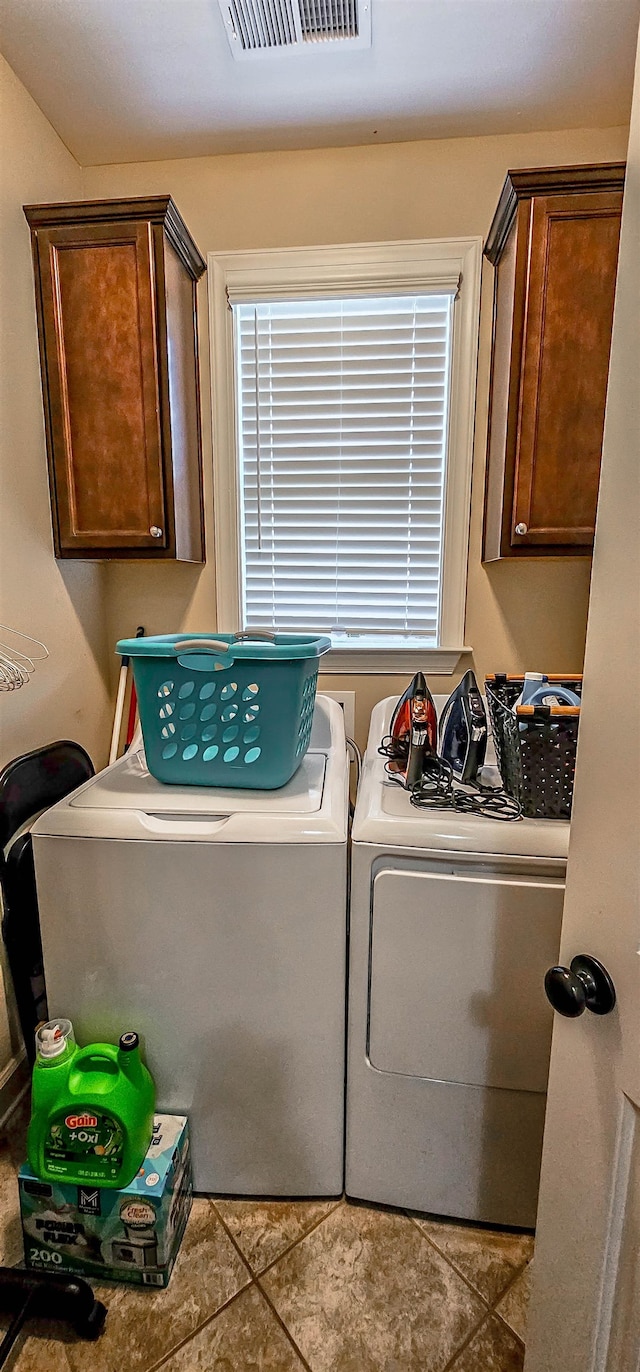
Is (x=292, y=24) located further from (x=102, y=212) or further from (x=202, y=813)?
(x=202, y=813)

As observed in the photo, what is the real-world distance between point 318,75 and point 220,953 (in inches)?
86.3

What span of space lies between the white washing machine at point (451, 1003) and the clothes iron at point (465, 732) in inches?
7.3

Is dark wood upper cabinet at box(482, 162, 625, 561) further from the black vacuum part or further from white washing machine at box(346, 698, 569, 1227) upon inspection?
the black vacuum part

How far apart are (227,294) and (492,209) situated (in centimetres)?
85

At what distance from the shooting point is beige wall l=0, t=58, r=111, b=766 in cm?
151

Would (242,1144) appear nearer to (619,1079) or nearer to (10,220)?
(619,1079)

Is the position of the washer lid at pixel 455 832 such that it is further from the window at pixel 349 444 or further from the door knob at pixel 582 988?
the window at pixel 349 444

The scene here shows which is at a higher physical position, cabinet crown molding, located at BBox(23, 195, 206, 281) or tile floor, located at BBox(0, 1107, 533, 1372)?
cabinet crown molding, located at BBox(23, 195, 206, 281)

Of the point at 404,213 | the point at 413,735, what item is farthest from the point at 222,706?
the point at 404,213

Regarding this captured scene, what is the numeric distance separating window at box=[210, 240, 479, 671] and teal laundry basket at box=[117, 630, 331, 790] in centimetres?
76

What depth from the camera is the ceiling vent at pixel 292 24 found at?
53.6 inches

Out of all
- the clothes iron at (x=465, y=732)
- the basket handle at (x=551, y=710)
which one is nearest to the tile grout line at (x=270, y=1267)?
the clothes iron at (x=465, y=732)

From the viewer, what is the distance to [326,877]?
114 cm

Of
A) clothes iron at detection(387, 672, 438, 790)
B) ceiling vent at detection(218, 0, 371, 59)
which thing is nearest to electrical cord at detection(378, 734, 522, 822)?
clothes iron at detection(387, 672, 438, 790)
